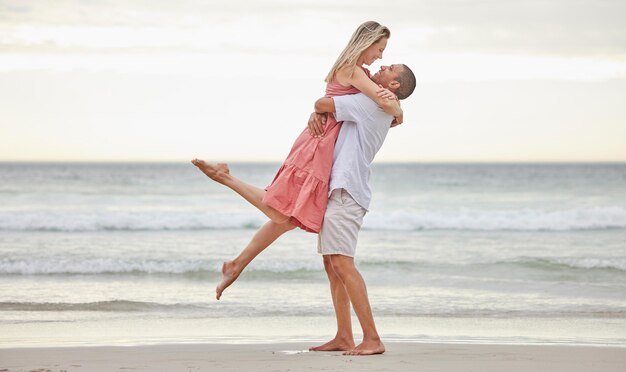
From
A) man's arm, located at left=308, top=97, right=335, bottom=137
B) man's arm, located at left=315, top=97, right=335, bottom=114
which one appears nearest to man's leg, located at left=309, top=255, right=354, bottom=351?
man's arm, located at left=308, top=97, right=335, bottom=137

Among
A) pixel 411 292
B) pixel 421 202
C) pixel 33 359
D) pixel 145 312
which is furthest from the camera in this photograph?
pixel 421 202

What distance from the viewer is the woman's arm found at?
Answer: 4.67 meters

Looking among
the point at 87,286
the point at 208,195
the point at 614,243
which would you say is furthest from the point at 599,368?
the point at 208,195

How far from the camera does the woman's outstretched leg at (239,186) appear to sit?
477 centimetres

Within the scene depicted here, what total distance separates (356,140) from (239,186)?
0.70 meters

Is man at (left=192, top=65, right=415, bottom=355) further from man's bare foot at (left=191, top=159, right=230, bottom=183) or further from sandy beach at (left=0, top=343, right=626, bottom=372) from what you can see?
sandy beach at (left=0, top=343, right=626, bottom=372)

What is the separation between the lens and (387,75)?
4797 millimetres

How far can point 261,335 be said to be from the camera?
21.6 feet

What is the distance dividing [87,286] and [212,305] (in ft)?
6.90

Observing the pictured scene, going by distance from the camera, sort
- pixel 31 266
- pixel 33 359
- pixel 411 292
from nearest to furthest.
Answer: pixel 33 359 → pixel 411 292 → pixel 31 266

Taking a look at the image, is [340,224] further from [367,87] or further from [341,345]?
[341,345]

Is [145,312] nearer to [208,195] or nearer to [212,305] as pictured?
[212,305]

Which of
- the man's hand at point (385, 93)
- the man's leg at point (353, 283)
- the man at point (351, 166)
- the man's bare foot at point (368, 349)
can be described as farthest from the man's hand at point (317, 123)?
the man's bare foot at point (368, 349)

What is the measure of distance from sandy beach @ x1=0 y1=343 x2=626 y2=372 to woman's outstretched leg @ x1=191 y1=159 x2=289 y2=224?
2.78 feet
